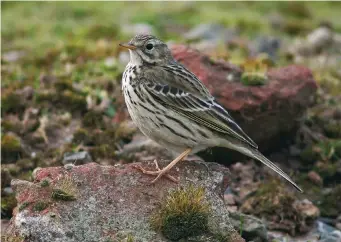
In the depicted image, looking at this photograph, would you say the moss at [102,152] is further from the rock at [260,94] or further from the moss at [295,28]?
the moss at [295,28]

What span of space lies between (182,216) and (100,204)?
0.99 meters

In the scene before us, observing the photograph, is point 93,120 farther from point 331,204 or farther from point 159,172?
point 331,204

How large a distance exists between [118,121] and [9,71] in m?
3.41

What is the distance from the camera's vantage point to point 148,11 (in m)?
23.4

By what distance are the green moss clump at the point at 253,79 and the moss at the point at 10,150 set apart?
4.02 meters

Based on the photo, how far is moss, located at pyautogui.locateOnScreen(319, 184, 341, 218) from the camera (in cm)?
1152

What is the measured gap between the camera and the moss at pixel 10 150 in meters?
12.1

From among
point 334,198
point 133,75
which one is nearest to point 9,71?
point 133,75

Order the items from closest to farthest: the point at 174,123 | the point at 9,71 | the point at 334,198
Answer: the point at 174,123
the point at 334,198
the point at 9,71

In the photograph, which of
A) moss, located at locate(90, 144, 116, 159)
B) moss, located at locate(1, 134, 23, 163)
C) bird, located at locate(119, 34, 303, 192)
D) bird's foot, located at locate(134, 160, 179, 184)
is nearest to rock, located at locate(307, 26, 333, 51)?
moss, located at locate(90, 144, 116, 159)

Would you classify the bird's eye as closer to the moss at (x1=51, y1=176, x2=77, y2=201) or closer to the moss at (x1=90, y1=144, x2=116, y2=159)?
the moss at (x1=51, y1=176, x2=77, y2=201)

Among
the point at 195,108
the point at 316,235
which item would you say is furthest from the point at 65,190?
the point at 316,235

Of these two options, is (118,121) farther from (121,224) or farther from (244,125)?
(121,224)

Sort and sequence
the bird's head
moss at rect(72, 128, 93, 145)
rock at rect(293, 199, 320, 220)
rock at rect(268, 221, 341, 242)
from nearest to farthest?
1. the bird's head
2. rock at rect(268, 221, 341, 242)
3. rock at rect(293, 199, 320, 220)
4. moss at rect(72, 128, 93, 145)
